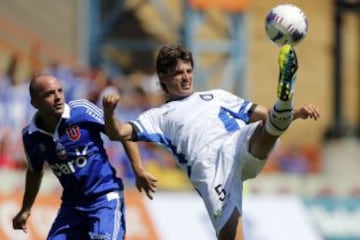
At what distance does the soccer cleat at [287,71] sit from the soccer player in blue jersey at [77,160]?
1230 millimetres

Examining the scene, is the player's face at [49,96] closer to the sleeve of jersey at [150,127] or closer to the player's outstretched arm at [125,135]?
the player's outstretched arm at [125,135]

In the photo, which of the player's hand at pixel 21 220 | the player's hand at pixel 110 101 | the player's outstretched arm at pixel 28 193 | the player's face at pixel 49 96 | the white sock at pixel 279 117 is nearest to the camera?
the white sock at pixel 279 117

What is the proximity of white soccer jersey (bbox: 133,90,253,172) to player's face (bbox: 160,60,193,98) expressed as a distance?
0.06m

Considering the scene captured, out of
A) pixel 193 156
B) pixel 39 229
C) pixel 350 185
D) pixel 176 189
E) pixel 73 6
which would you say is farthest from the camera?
pixel 73 6

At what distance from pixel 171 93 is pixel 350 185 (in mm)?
9730

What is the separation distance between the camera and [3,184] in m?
14.3

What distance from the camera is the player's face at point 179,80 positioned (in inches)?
315

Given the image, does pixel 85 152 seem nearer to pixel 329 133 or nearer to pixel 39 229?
pixel 39 229

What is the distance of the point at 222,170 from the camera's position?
7.96m

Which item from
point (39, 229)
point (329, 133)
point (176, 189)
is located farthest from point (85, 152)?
point (329, 133)

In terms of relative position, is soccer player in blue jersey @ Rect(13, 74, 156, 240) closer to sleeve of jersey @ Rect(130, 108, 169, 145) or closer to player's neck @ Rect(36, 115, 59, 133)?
player's neck @ Rect(36, 115, 59, 133)

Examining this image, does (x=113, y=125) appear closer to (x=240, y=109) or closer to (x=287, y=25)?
(x=240, y=109)

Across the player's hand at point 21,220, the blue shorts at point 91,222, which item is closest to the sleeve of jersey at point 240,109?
the blue shorts at point 91,222

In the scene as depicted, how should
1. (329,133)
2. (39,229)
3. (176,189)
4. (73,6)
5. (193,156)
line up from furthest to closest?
(329,133), (73,6), (176,189), (39,229), (193,156)
